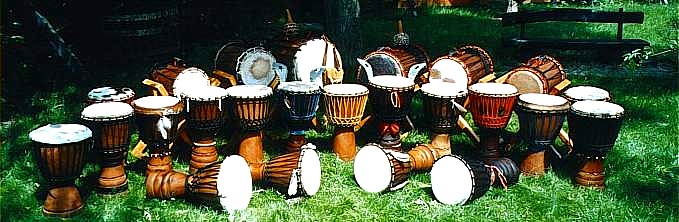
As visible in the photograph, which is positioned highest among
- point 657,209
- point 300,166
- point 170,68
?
point 170,68

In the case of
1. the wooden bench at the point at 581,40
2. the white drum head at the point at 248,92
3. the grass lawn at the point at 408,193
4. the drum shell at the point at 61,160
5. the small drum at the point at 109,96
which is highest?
the wooden bench at the point at 581,40

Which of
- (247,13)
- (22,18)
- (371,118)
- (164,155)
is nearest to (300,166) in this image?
(164,155)

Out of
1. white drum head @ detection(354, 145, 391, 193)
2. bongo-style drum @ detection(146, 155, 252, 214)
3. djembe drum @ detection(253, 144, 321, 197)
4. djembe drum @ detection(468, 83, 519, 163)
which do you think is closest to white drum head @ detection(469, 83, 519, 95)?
djembe drum @ detection(468, 83, 519, 163)

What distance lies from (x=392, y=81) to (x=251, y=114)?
3.25 feet

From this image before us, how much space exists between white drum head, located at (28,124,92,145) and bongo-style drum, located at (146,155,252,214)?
0.46 metres

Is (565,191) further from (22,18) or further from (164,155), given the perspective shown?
(22,18)

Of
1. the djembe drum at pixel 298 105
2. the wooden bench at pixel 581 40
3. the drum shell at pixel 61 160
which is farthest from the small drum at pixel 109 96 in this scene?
the wooden bench at pixel 581 40

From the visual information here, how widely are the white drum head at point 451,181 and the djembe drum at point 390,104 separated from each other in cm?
74

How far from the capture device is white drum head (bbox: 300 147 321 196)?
376 cm

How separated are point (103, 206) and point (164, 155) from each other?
0.50 m

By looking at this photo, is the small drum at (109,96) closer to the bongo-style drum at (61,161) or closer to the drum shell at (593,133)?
the bongo-style drum at (61,161)

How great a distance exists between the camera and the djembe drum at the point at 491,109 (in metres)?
4.13

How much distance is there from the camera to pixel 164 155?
159 inches

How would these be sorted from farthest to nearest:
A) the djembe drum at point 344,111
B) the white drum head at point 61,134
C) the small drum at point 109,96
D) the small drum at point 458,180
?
the djembe drum at point 344,111 < the small drum at point 109,96 < the small drum at point 458,180 < the white drum head at point 61,134
